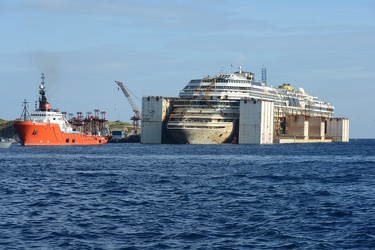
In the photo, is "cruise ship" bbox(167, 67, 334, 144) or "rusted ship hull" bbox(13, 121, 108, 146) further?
"cruise ship" bbox(167, 67, 334, 144)

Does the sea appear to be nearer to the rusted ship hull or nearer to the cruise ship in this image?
the rusted ship hull

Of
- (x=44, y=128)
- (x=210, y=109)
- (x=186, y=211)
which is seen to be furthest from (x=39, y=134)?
(x=186, y=211)

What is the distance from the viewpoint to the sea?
31047 mm

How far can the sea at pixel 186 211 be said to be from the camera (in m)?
31.0

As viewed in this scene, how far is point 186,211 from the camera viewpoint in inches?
1547

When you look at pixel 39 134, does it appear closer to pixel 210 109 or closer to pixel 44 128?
pixel 44 128

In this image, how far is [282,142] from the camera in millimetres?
178125

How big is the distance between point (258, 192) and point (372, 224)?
575 inches

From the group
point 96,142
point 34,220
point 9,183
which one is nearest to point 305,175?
point 9,183

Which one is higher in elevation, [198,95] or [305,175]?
[198,95]

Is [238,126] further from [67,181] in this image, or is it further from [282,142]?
[67,181]

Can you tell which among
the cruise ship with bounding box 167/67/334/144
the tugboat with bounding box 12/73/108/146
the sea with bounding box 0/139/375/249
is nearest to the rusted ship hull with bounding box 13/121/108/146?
the tugboat with bounding box 12/73/108/146

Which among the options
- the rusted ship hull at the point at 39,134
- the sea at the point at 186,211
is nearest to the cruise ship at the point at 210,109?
the rusted ship hull at the point at 39,134

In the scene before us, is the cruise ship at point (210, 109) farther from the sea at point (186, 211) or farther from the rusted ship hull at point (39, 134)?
the sea at point (186, 211)
